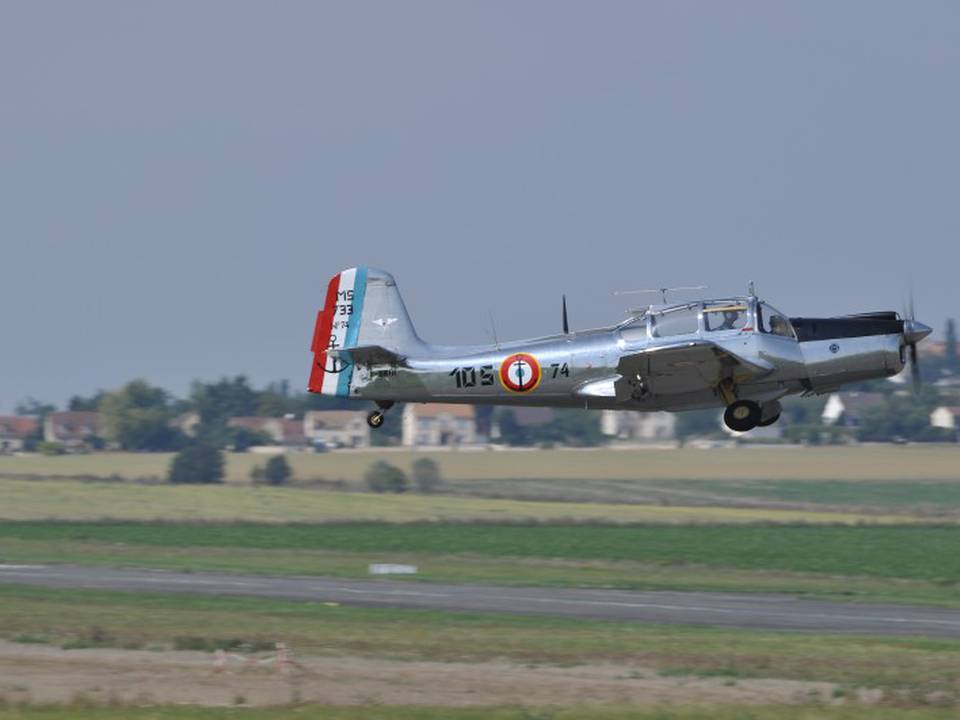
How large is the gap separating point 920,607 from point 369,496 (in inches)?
1250

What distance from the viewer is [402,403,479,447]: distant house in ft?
253

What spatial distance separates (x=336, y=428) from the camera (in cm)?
8775

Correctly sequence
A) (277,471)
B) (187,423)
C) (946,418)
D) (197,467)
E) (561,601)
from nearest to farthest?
(561,601) < (277,471) < (946,418) < (197,467) < (187,423)

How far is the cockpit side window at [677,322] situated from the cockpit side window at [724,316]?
0.49 feet

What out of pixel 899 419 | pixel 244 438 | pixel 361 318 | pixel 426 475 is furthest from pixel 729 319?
pixel 244 438

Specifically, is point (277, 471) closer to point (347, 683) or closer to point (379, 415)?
point (379, 415)

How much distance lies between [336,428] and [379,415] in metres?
62.2

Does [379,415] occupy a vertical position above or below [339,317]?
below

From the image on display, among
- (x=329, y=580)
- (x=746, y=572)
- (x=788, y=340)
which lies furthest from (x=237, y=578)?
(x=788, y=340)

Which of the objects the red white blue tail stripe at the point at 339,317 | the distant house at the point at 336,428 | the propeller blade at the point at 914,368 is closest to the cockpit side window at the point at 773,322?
the propeller blade at the point at 914,368

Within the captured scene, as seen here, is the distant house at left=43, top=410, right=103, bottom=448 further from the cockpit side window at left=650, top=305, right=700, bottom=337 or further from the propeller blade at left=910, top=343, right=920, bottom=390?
the propeller blade at left=910, top=343, right=920, bottom=390

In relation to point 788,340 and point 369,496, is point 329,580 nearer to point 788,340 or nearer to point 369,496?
point 788,340

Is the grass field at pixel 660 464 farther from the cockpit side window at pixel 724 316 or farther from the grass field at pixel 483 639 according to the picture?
the cockpit side window at pixel 724 316

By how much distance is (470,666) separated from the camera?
2383 cm
